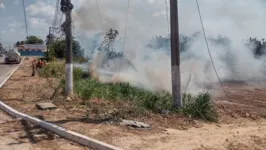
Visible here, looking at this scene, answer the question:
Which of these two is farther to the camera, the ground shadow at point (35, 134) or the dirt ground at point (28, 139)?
the ground shadow at point (35, 134)

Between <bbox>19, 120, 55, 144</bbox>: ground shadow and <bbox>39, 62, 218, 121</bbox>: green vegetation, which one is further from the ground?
<bbox>39, 62, 218, 121</bbox>: green vegetation

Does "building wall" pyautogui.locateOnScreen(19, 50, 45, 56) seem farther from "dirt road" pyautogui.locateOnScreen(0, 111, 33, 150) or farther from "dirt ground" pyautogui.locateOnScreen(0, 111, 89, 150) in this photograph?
"dirt ground" pyautogui.locateOnScreen(0, 111, 89, 150)

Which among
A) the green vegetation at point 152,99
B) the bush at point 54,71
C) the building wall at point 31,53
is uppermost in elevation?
the building wall at point 31,53

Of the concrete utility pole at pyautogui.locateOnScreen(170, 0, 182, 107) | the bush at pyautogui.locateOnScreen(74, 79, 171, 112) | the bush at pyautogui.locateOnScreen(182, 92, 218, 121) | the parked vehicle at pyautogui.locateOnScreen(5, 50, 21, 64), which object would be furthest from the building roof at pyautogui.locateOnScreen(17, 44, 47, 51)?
the bush at pyautogui.locateOnScreen(182, 92, 218, 121)

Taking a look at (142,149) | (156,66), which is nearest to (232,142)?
(142,149)

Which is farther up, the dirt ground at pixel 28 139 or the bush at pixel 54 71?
the bush at pixel 54 71

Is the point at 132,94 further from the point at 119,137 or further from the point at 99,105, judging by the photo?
the point at 119,137

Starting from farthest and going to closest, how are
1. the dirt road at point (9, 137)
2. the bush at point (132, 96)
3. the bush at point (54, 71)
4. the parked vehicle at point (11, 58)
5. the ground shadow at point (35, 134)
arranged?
the parked vehicle at point (11, 58) < the bush at point (54, 71) < the bush at point (132, 96) < the ground shadow at point (35, 134) < the dirt road at point (9, 137)

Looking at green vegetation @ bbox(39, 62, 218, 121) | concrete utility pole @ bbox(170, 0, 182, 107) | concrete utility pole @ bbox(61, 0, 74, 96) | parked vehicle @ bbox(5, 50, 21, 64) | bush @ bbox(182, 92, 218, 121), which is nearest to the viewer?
bush @ bbox(182, 92, 218, 121)

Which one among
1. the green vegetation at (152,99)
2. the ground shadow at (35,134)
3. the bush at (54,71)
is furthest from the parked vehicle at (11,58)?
the ground shadow at (35,134)

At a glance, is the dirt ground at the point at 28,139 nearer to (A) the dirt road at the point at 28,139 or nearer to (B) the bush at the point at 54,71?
(A) the dirt road at the point at 28,139

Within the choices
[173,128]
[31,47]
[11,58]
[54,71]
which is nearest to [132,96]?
[173,128]

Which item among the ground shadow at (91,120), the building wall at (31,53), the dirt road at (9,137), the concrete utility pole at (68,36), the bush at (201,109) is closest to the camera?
the dirt road at (9,137)

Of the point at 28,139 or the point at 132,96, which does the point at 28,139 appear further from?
the point at 132,96
